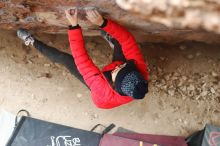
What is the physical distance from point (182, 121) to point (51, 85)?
3.77 feet

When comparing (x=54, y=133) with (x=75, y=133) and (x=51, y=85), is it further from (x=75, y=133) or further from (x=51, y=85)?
(x=51, y=85)

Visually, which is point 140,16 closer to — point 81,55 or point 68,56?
point 81,55

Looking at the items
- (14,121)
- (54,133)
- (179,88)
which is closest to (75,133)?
(54,133)

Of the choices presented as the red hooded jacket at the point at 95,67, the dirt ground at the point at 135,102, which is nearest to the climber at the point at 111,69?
the red hooded jacket at the point at 95,67

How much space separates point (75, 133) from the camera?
267 centimetres

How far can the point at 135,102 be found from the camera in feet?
10.0

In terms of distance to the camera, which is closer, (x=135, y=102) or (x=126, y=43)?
(x=126, y=43)

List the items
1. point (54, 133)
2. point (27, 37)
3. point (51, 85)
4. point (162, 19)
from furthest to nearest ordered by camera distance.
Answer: point (51, 85)
point (27, 37)
point (54, 133)
point (162, 19)

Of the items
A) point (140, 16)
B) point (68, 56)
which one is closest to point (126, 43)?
point (68, 56)

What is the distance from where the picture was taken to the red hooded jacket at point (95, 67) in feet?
7.65

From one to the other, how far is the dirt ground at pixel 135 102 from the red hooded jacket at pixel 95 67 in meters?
0.59

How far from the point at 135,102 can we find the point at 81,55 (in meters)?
0.90

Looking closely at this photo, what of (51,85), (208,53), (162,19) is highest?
(162,19)

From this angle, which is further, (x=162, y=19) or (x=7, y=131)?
(x=7, y=131)
